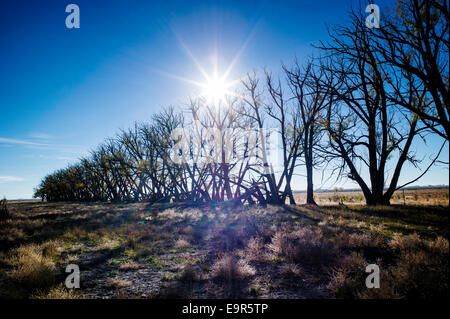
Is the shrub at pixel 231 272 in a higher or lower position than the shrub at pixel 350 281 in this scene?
lower

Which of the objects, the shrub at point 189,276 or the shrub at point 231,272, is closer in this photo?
the shrub at point 231,272

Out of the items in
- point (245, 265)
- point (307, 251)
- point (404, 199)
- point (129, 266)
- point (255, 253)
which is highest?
point (307, 251)

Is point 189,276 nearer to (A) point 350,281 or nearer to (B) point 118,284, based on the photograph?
(B) point 118,284

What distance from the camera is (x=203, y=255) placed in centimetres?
693

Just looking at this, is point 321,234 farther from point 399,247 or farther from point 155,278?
point 155,278

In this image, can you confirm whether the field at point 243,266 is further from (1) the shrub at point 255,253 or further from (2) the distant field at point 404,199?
(2) the distant field at point 404,199

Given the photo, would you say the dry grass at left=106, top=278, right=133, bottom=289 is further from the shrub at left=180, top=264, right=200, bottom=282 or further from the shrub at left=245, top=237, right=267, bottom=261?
the shrub at left=245, top=237, right=267, bottom=261

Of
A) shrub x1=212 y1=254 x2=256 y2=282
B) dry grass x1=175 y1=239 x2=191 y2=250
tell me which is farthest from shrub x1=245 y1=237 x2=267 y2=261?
dry grass x1=175 y1=239 x2=191 y2=250

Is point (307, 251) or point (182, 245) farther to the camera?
point (182, 245)
